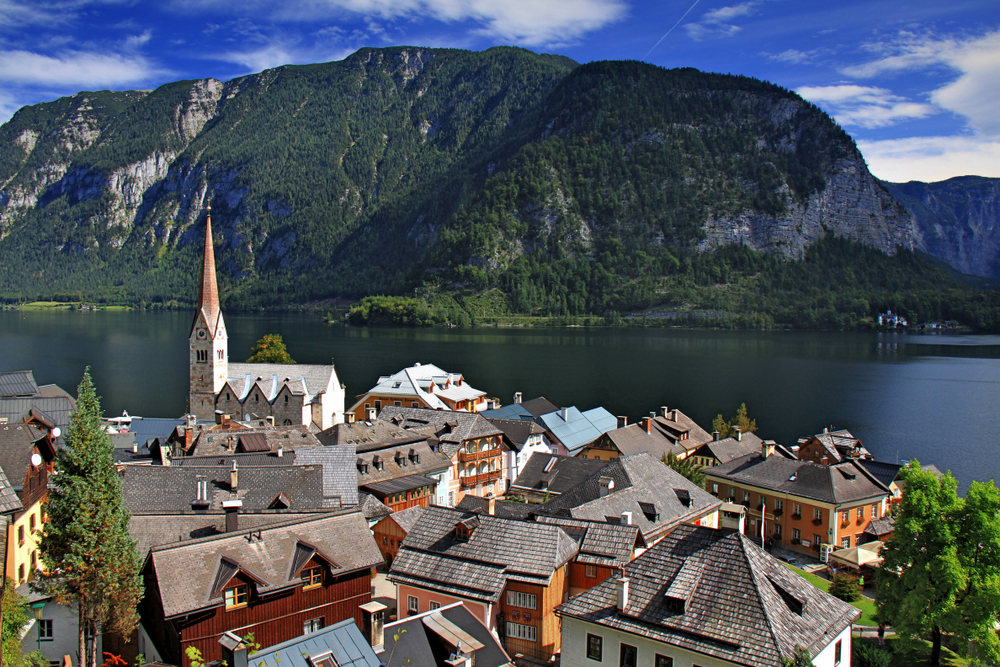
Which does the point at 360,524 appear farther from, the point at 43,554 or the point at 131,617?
the point at 43,554

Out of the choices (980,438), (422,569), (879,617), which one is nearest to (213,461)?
(422,569)

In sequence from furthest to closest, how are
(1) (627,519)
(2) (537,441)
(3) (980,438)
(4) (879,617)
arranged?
1. (3) (980,438)
2. (2) (537,441)
3. (1) (627,519)
4. (4) (879,617)

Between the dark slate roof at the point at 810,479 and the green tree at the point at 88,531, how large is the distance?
44854mm

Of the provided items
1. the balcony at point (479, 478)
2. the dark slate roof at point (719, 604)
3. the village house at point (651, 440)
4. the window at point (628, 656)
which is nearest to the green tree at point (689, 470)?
the village house at point (651, 440)

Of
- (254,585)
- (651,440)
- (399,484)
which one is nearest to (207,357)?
(399,484)

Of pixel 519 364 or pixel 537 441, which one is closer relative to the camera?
pixel 537 441

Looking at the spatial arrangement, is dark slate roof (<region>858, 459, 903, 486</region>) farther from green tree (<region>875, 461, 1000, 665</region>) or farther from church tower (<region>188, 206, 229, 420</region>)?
church tower (<region>188, 206, 229, 420</region>)

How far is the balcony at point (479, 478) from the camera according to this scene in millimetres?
58188

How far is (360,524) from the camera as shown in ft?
102

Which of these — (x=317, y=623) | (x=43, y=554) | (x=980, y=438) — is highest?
(x=43, y=554)

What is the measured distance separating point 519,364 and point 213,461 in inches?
4842

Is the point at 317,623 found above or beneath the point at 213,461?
beneath

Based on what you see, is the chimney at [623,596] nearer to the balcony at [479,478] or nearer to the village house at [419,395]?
the balcony at [479,478]

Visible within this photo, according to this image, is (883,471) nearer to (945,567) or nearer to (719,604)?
(945,567)
